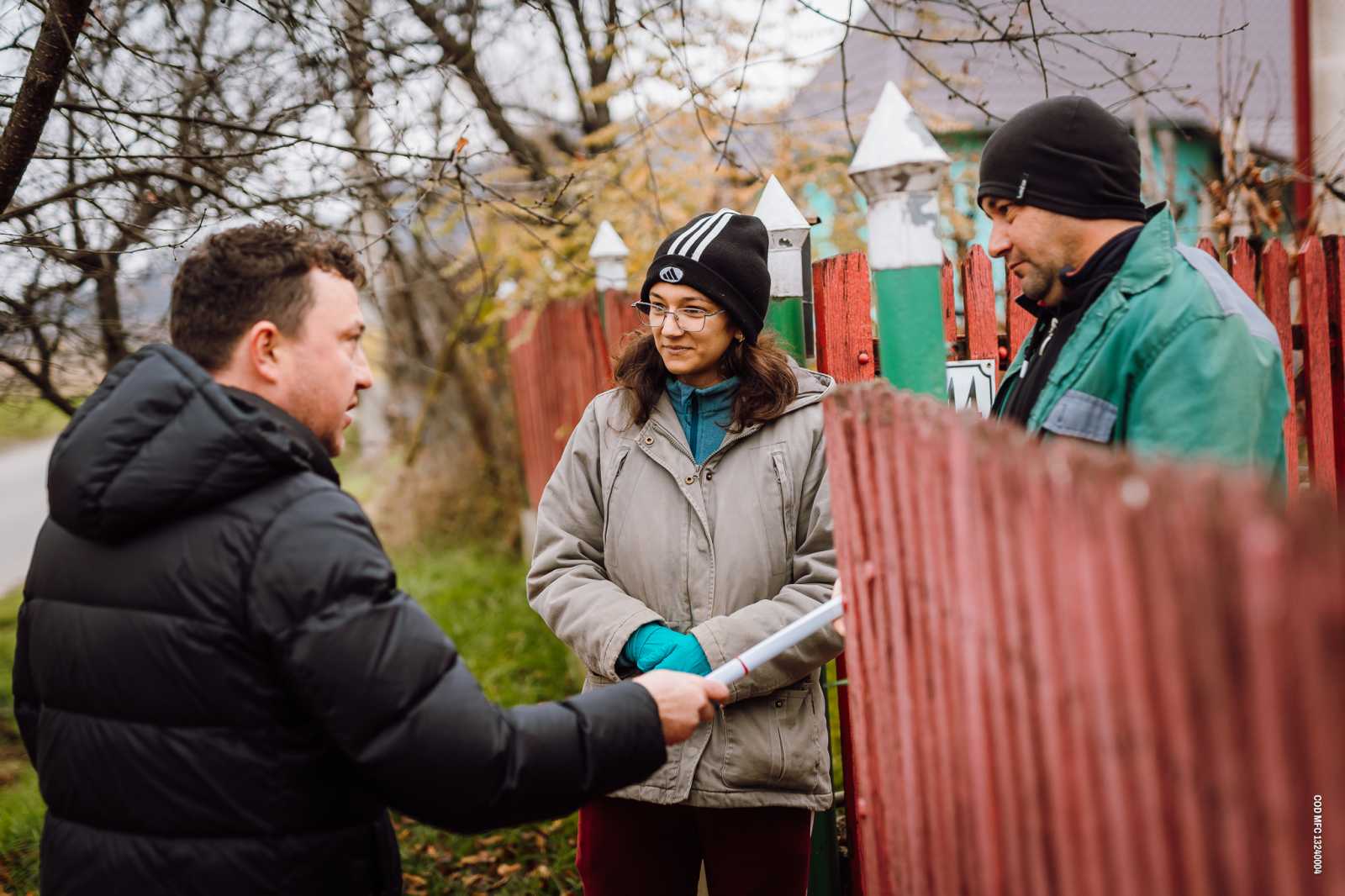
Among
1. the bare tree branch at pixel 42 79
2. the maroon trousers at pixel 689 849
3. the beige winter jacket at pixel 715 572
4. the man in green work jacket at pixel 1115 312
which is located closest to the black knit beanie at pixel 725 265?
the beige winter jacket at pixel 715 572

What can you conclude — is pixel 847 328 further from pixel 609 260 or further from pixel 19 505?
pixel 19 505

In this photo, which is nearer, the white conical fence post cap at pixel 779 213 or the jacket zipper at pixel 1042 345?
the jacket zipper at pixel 1042 345

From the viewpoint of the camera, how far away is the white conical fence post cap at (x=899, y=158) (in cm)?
221

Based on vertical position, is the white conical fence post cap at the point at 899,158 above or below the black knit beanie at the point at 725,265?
above

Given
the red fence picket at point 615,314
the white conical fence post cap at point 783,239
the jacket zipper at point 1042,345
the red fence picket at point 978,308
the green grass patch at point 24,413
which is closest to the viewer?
the jacket zipper at point 1042,345

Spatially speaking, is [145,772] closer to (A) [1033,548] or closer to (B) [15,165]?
(A) [1033,548]

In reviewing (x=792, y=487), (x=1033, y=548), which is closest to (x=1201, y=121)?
(x=792, y=487)

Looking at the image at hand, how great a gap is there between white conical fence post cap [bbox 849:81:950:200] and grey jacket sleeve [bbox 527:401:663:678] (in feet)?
3.09

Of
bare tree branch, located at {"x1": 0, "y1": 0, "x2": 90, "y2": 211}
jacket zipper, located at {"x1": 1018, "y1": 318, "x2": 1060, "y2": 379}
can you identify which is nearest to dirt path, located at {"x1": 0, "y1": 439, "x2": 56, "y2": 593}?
bare tree branch, located at {"x1": 0, "y1": 0, "x2": 90, "y2": 211}

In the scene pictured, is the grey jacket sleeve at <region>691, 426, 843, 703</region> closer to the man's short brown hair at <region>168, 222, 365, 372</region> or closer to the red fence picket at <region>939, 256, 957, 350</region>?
the red fence picket at <region>939, 256, 957, 350</region>

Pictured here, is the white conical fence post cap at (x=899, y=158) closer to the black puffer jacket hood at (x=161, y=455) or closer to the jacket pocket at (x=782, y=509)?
the jacket pocket at (x=782, y=509)

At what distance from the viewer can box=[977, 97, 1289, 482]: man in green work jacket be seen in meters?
1.77

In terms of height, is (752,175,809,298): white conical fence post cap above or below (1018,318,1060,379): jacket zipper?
above

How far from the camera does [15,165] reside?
2684 mm
